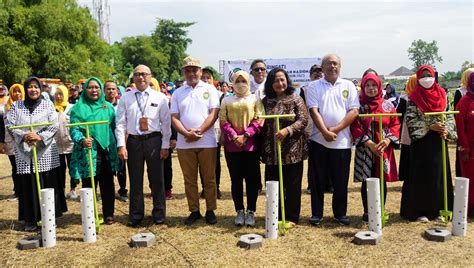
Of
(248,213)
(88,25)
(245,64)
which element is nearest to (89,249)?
(248,213)

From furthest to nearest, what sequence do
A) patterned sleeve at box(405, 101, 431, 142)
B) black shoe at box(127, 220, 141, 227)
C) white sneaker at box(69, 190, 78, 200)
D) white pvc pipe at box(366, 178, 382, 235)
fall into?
1. white sneaker at box(69, 190, 78, 200)
2. black shoe at box(127, 220, 141, 227)
3. patterned sleeve at box(405, 101, 431, 142)
4. white pvc pipe at box(366, 178, 382, 235)

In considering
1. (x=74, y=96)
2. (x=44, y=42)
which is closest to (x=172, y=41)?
(x=44, y=42)

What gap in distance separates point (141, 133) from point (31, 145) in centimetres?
126

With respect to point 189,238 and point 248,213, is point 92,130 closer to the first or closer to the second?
point 189,238

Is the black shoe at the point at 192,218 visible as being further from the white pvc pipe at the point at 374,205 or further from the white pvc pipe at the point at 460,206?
the white pvc pipe at the point at 460,206

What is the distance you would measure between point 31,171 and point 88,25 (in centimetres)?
3370

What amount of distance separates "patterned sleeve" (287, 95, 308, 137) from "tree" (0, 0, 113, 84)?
30008 millimetres

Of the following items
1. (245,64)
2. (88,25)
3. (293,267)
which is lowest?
(293,267)

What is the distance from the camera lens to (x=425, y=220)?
505 cm

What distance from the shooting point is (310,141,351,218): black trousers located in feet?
16.0

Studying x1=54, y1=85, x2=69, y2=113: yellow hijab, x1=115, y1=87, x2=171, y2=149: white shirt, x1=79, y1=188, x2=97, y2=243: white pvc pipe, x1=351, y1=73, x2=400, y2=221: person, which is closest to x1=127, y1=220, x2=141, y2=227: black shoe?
x1=79, y1=188, x2=97, y2=243: white pvc pipe

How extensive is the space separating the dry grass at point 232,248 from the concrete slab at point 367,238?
0.07 meters

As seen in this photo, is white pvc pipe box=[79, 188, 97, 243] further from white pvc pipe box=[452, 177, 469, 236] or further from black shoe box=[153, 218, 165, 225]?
white pvc pipe box=[452, 177, 469, 236]

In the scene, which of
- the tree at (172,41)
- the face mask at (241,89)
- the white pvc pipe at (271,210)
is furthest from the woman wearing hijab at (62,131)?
the tree at (172,41)
